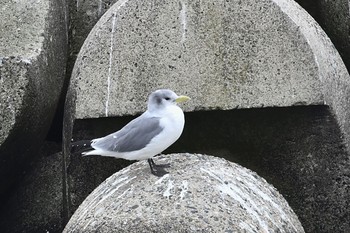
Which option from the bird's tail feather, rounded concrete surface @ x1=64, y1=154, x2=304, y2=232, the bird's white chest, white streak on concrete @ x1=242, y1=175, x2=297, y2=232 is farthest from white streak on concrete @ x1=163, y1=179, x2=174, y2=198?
the bird's tail feather

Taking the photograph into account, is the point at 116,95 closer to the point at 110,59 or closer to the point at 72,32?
the point at 110,59

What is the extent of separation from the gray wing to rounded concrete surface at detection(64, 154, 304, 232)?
13cm

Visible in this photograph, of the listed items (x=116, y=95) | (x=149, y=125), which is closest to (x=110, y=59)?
(x=116, y=95)

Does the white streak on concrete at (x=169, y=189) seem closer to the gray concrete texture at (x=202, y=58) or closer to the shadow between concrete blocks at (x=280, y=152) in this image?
the gray concrete texture at (x=202, y=58)

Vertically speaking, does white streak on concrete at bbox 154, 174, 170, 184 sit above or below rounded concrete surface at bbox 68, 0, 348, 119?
below

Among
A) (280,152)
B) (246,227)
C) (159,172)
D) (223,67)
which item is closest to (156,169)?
(159,172)

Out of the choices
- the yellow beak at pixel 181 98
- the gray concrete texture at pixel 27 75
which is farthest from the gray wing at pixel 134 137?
the gray concrete texture at pixel 27 75

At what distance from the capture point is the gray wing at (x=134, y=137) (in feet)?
12.5

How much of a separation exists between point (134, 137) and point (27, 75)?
2.97 ft

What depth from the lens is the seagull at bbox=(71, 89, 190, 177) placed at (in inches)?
150

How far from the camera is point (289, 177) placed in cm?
469

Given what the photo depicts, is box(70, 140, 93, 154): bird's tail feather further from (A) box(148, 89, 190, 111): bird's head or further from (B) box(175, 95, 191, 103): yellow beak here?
(B) box(175, 95, 191, 103): yellow beak

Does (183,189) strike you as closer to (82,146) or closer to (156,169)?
(156,169)

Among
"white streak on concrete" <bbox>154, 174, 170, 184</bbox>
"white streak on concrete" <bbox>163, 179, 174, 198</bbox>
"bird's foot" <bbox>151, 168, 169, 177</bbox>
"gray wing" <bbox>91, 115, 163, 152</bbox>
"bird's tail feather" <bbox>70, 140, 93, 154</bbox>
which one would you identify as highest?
"gray wing" <bbox>91, 115, 163, 152</bbox>
